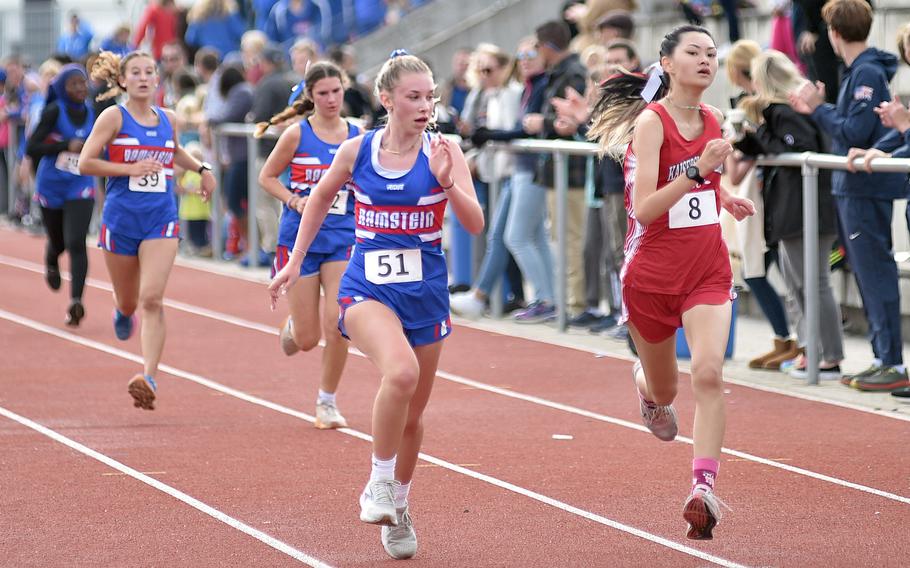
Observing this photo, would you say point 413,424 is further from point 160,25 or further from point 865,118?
point 160,25

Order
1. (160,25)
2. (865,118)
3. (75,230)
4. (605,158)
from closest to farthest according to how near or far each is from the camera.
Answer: (865,118), (605,158), (75,230), (160,25)

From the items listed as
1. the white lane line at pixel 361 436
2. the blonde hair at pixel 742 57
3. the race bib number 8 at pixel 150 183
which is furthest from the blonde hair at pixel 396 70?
the blonde hair at pixel 742 57

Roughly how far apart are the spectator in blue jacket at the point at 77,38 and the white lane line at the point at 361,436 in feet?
37.1

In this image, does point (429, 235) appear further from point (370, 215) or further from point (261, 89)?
point (261, 89)

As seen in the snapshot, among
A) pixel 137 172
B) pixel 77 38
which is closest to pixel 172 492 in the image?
pixel 137 172

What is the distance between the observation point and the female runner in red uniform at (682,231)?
6.20 meters

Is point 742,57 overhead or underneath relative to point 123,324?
overhead

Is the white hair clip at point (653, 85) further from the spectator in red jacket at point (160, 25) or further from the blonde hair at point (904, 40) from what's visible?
the spectator in red jacket at point (160, 25)

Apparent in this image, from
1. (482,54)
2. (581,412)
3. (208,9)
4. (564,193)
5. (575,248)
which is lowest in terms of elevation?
(581,412)

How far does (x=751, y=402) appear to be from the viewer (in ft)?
32.2

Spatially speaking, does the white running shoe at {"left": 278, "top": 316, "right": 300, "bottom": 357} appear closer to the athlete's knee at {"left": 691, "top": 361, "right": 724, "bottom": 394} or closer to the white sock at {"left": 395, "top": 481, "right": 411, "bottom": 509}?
the white sock at {"left": 395, "top": 481, "right": 411, "bottom": 509}

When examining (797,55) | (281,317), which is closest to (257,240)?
(281,317)

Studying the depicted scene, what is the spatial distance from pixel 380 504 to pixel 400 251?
3.17 feet

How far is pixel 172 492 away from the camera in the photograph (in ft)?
24.4
